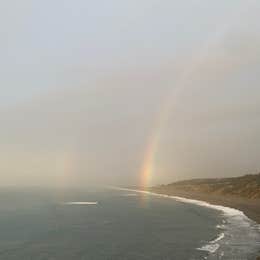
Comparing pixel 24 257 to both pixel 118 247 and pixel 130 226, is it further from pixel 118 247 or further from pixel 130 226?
pixel 130 226

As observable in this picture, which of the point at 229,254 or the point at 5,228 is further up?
the point at 5,228

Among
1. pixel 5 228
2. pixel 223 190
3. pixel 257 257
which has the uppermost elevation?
pixel 223 190

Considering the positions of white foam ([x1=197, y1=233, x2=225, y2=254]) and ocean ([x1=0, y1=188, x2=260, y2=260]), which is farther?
white foam ([x1=197, y1=233, x2=225, y2=254])

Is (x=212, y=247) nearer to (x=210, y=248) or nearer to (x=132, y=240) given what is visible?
(x=210, y=248)

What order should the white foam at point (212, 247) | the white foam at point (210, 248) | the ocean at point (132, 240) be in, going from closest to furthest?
the ocean at point (132, 240)
the white foam at point (210, 248)
the white foam at point (212, 247)

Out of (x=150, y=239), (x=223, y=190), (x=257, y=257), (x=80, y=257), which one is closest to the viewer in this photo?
(x=257, y=257)

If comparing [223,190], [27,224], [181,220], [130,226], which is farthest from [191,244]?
[223,190]

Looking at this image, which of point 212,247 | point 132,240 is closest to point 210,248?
point 212,247

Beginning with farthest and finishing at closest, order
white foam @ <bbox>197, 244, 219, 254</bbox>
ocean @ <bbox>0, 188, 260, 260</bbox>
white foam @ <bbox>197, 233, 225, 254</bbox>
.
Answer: white foam @ <bbox>197, 233, 225, 254</bbox>, white foam @ <bbox>197, 244, 219, 254</bbox>, ocean @ <bbox>0, 188, 260, 260</bbox>

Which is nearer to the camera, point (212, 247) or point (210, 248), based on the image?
point (210, 248)

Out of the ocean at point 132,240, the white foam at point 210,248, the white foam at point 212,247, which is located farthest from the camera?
the white foam at point 212,247

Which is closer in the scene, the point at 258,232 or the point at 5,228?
the point at 258,232
